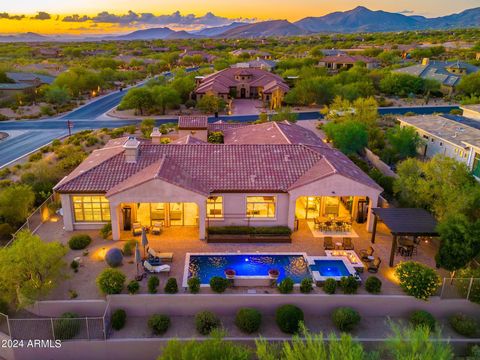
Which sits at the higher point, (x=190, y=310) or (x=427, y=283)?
(x=427, y=283)

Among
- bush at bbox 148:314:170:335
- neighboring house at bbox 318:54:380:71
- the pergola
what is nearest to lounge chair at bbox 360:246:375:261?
the pergola

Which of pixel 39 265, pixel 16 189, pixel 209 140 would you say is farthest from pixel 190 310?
pixel 209 140

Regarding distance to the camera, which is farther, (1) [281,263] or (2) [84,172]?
(2) [84,172]

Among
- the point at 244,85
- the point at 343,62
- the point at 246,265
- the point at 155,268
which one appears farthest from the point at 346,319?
the point at 343,62

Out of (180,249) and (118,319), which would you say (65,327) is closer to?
(118,319)

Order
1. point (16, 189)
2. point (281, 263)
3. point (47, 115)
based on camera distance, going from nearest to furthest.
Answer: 1. point (281, 263)
2. point (16, 189)
3. point (47, 115)

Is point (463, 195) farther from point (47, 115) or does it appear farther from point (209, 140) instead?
point (47, 115)

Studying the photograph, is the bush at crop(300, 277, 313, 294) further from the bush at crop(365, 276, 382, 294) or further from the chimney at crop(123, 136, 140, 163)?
the chimney at crop(123, 136, 140, 163)
